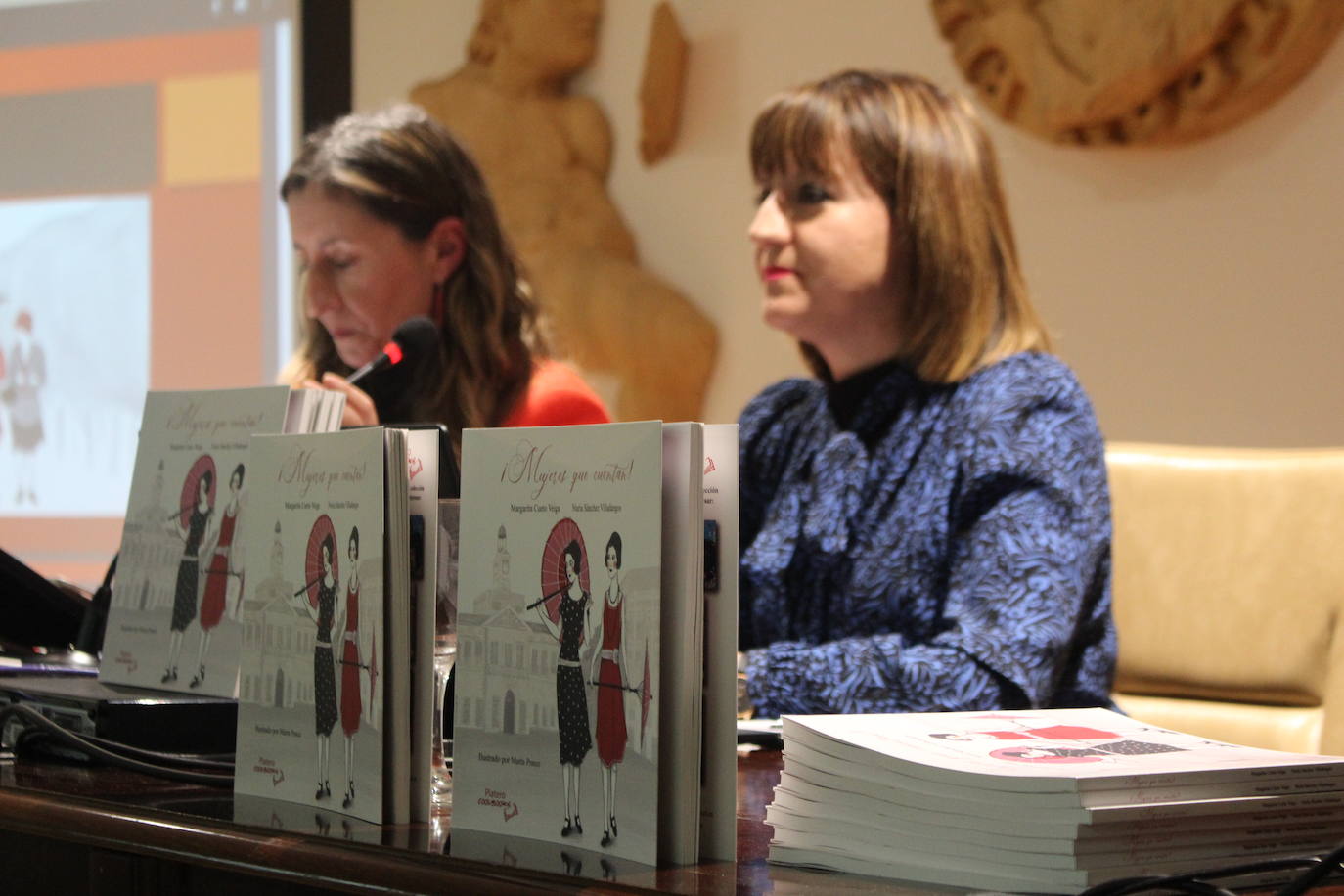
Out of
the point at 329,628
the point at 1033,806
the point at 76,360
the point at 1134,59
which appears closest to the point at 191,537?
the point at 329,628

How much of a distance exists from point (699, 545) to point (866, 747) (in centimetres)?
12

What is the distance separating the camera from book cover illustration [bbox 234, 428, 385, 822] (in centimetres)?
80

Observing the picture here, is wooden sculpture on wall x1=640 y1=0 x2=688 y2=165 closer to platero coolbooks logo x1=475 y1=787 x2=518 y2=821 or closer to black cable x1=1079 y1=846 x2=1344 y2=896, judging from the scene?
platero coolbooks logo x1=475 y1=787 x2=518 y2=821

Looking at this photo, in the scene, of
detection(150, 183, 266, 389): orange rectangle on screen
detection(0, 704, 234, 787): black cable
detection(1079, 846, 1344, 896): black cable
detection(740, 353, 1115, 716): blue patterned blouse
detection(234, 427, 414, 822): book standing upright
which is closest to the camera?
detection(1079, 846, 1344, 896): black cable

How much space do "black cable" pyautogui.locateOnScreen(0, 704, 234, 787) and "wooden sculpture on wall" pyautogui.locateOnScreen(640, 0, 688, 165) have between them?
2.18 m

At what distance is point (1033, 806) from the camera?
62 centimetres

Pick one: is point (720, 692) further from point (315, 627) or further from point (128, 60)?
point (128, 60)

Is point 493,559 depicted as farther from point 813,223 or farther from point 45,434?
point 45,434

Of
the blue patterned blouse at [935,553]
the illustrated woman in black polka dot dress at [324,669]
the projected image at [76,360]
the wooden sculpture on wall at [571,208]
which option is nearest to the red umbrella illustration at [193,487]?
the illustrated woman in black polka dot dress at [324,669]

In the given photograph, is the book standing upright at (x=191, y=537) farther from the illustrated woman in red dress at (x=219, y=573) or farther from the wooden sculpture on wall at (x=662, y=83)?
the wooden sculpture on wall at (x=662, y=83)

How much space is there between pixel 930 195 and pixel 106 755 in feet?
3.53

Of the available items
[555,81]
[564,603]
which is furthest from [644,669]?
[555,81]

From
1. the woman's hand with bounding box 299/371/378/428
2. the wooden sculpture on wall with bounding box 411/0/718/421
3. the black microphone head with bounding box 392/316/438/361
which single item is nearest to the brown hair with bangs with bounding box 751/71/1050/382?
the black microphone head with bounding box 392/316/438/361

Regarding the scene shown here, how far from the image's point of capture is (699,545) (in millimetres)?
687
